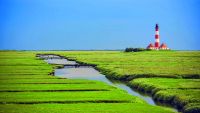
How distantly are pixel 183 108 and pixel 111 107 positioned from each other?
4.03 metres

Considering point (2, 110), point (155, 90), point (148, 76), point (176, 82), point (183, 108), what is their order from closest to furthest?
point (2, 110), point (183, 108), point (155, 90), point (176, 82), point (148, 76)

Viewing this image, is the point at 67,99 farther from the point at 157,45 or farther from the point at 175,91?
the point at 157,45

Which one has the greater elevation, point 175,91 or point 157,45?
point 157,45

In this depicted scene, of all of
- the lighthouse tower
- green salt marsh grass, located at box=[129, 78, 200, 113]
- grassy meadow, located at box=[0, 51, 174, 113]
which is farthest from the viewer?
the lighthouse tower

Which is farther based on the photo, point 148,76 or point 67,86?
point 148,76

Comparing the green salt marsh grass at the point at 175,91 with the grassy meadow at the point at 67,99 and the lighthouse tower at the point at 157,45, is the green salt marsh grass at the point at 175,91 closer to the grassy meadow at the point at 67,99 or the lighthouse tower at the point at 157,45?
the grassy meadow at the point at 67,99

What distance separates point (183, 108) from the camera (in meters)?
21.6

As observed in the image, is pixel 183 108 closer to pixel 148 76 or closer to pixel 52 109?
pixel 52 109

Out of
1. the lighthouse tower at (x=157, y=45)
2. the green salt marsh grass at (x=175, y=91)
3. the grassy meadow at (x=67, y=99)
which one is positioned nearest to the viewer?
the grassy meadow at (x=67, y=99)

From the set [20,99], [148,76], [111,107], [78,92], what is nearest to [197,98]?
[111,107]

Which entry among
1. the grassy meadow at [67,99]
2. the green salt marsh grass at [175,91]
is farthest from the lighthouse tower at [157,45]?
the grassy meadow at [67,99]

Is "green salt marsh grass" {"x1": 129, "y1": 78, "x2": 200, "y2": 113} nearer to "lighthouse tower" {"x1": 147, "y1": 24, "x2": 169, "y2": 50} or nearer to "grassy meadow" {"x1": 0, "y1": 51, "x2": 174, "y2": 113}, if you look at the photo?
"grassy meadow" {"x1": 0, "y1": 51, "x2": 174, "y2": 113}

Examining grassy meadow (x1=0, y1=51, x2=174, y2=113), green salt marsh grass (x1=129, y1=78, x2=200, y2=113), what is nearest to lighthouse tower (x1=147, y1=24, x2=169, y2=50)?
green salt marsh grass (x1=129, y1=78, x2=200, y2=113)

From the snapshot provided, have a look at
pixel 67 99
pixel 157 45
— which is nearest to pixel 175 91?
pixel 67 99
